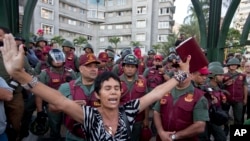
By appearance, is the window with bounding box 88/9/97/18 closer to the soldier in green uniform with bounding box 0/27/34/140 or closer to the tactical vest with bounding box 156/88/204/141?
the soldier in green uniform with bounding box 0/27/34/140

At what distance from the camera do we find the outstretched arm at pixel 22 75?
1.91m

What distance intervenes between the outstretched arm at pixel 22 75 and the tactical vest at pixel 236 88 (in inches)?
179

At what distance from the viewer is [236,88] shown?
5.77 m

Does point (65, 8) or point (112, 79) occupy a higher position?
point (65, 8)

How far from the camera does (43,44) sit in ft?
26.6

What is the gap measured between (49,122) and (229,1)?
4.97 m

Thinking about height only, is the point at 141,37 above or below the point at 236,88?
above

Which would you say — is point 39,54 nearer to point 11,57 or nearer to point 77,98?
point 77,98

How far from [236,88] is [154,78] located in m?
1.89

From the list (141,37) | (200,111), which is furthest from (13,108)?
(141,37)

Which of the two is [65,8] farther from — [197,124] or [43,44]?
[197,124]

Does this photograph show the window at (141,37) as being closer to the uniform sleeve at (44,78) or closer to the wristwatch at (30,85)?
the uniform sleeve at (44,78)

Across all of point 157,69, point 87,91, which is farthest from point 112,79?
point 157,69

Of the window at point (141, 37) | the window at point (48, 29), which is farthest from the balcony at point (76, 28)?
the window at point (141, 37)
